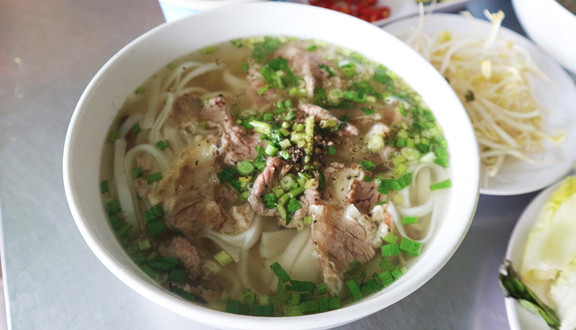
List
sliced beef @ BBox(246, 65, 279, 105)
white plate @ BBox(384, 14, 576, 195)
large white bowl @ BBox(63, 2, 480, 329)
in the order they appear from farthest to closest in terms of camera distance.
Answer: white plate @ BBox(384, 14, 576, 195) < sliced beef @ BBox(246, 65, 279, 105) < large white bowl @ BBox(63, 2, 480, 329)

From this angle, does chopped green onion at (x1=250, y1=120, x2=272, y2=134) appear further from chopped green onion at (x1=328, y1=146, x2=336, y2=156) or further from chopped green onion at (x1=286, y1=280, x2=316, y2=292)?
chopped green onion at (x1=286, y1=280, x2=316, y2=292)

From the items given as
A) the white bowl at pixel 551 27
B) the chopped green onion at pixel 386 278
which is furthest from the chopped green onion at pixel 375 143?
the white bowl at pixel 551 27

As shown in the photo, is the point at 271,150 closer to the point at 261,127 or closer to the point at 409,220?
the point at 261,127

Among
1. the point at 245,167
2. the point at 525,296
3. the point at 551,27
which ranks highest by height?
the point at 245,167

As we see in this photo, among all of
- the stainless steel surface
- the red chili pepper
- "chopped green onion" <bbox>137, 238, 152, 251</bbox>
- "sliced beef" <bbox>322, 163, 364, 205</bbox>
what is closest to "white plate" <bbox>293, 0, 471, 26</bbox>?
the red chili pepper

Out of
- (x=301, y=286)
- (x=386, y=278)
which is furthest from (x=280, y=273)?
(x=386, y=278)

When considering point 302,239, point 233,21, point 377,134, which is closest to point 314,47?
point 233,21
